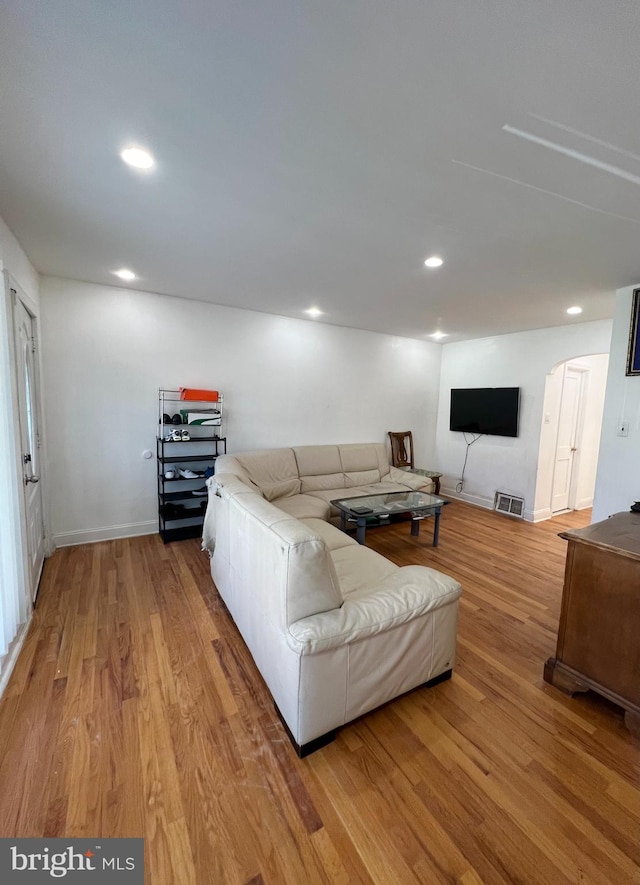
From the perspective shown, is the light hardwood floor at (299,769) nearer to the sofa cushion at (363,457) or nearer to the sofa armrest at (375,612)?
the sofa armrest at (375,612)

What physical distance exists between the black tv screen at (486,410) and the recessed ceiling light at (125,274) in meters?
4.60

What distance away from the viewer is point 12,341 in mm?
2111

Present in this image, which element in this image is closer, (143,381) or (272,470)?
(143,381)

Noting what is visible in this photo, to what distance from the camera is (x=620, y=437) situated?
305 centimetres

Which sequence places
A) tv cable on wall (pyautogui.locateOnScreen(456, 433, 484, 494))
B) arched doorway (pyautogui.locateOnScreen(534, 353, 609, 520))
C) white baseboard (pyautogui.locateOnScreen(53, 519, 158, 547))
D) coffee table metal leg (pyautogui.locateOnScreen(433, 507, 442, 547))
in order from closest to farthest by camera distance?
white baseboard (pyautogui.locateOnScreen(53, 519, 158, 547)) → coffee table metal leg (pyautogui.locateOnScreen(433, 507, 442, 547)) → arched doorway (pyautogui.locateOnScreen(534, 353, 609, 520)) → tv cable on wall (pyautogui.locateOnScreen(456, 433, 484, 494))

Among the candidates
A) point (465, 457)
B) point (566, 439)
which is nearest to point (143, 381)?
point (465, 457)

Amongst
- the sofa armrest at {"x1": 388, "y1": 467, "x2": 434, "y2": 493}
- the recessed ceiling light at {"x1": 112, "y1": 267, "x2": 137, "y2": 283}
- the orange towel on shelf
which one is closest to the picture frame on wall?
the sofa armrest at {"x1": 388, "y1": 467, "x2": 434, "y2": 493}

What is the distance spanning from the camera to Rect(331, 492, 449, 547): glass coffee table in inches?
130

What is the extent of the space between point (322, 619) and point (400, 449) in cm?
433

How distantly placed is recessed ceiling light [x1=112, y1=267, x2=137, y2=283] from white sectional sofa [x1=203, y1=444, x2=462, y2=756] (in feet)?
7.19

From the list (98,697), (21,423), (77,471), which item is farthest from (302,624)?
(77,471)

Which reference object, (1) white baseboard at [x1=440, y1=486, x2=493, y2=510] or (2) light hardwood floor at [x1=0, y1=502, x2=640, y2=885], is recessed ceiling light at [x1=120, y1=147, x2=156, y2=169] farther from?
(1) white baseboard at [x1=440, y1=486, x2=493, y2=510]

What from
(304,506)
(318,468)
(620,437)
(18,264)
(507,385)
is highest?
(18,264)

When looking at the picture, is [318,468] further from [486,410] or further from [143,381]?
[486,410]
